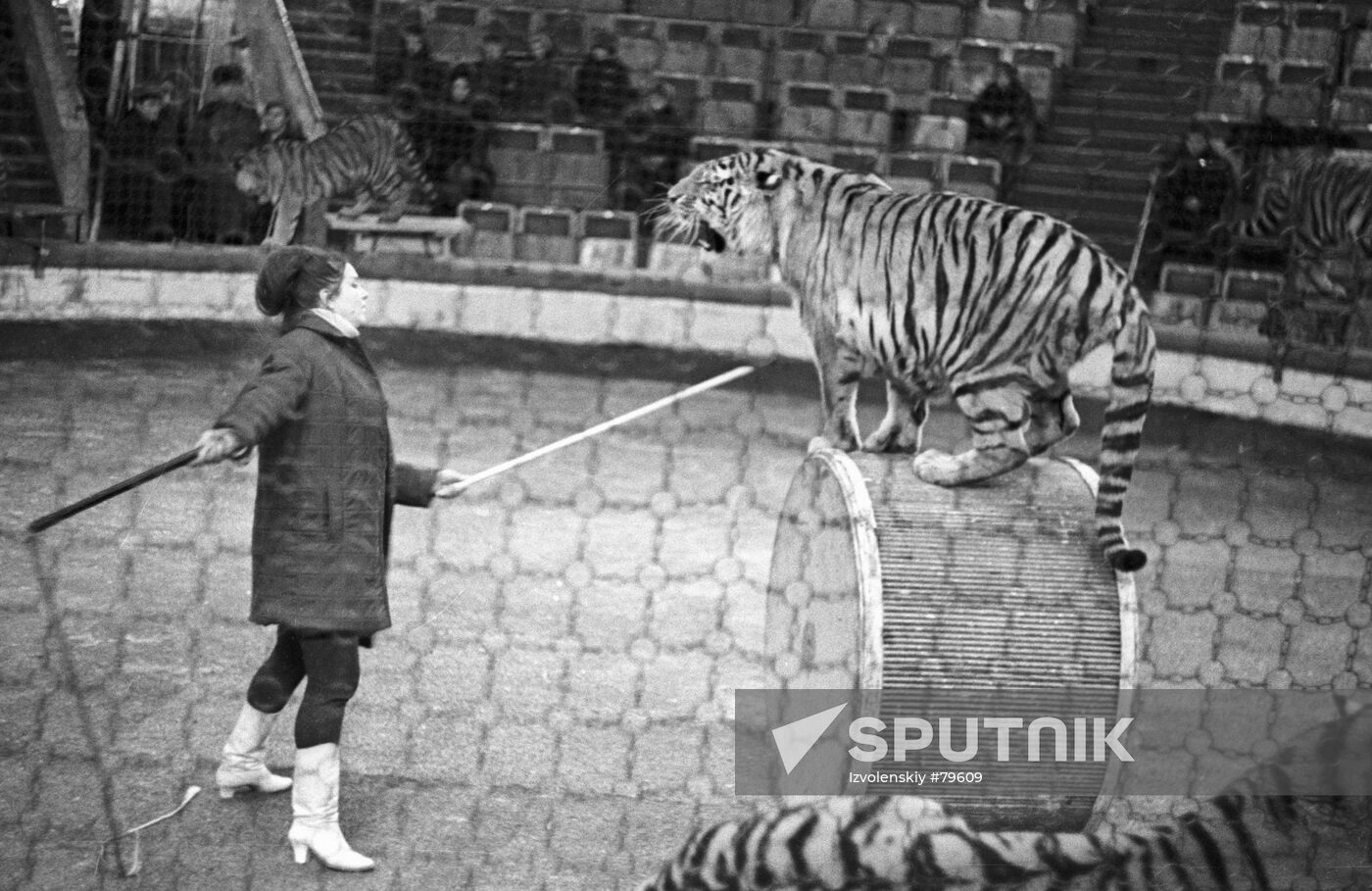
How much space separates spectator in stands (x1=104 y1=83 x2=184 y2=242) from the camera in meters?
6.29

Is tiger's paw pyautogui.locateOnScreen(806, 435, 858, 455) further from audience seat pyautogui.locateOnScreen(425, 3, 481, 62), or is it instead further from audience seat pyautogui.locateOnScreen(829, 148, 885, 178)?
audience seat pyautogui.locateOnScreen(425, 3, 481, 62)

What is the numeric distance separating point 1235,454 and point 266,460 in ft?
15.0

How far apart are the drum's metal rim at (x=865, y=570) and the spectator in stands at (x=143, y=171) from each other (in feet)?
14.1

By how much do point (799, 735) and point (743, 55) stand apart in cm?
427

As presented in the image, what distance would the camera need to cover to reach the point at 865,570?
8.73ft

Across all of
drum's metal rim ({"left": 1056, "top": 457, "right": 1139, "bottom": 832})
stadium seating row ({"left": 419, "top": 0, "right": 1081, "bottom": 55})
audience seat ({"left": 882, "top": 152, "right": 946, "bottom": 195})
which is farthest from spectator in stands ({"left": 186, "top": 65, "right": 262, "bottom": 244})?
drum's metal rim ({"left": 1056, "top": 457, "right": 1139, "bottom": 832})

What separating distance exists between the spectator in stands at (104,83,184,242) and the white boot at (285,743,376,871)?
4.31 metres

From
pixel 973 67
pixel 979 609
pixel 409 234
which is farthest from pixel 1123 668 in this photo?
pixel 409 234

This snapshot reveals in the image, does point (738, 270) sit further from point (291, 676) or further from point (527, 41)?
point (291, 676)

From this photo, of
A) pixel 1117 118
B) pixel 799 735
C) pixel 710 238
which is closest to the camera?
pixel 799 735

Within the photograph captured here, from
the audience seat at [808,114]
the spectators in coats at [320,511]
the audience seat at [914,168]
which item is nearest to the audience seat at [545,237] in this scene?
the audience seat at [808,114]

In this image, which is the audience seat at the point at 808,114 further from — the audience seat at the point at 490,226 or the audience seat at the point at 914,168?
the audience seat at the point at 490,226

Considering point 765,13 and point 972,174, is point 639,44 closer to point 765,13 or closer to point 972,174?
point 765,13

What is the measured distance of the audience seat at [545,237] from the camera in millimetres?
7184
